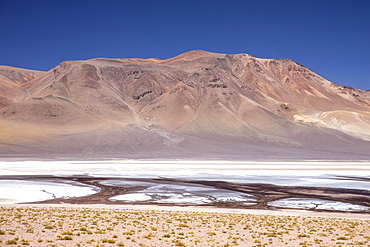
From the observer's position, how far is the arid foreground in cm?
1155

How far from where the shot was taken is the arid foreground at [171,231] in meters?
11.5

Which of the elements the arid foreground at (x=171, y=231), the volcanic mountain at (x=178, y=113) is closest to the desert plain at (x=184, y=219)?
the arid foreground at (x=171, y=231)

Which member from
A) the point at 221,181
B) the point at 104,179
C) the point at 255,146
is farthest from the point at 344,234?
the point at 255,146

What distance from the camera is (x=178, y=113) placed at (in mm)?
119875

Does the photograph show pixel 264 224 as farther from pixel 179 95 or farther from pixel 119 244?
pixel 179 95

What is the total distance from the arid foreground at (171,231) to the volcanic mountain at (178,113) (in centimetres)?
6419

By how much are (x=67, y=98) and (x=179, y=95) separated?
3528cm

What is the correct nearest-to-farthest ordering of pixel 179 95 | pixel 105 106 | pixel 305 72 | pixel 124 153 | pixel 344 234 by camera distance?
pixel 344 234 < pixel 124 153 < pixel 105 106 < pixel 179 95 < pixel 305 72

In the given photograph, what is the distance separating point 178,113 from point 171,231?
106 metres

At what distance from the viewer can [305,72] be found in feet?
594

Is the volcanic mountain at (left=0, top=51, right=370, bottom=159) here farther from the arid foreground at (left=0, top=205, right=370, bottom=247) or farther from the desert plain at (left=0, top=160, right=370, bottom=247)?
the arid foreground at (left=0, top=205, right=370, bottom=247)

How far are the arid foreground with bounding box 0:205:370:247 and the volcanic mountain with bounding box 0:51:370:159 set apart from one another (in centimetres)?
6419

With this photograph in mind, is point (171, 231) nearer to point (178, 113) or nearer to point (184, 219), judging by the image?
point (184, 219)

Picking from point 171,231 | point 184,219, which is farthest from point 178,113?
point 171,231
